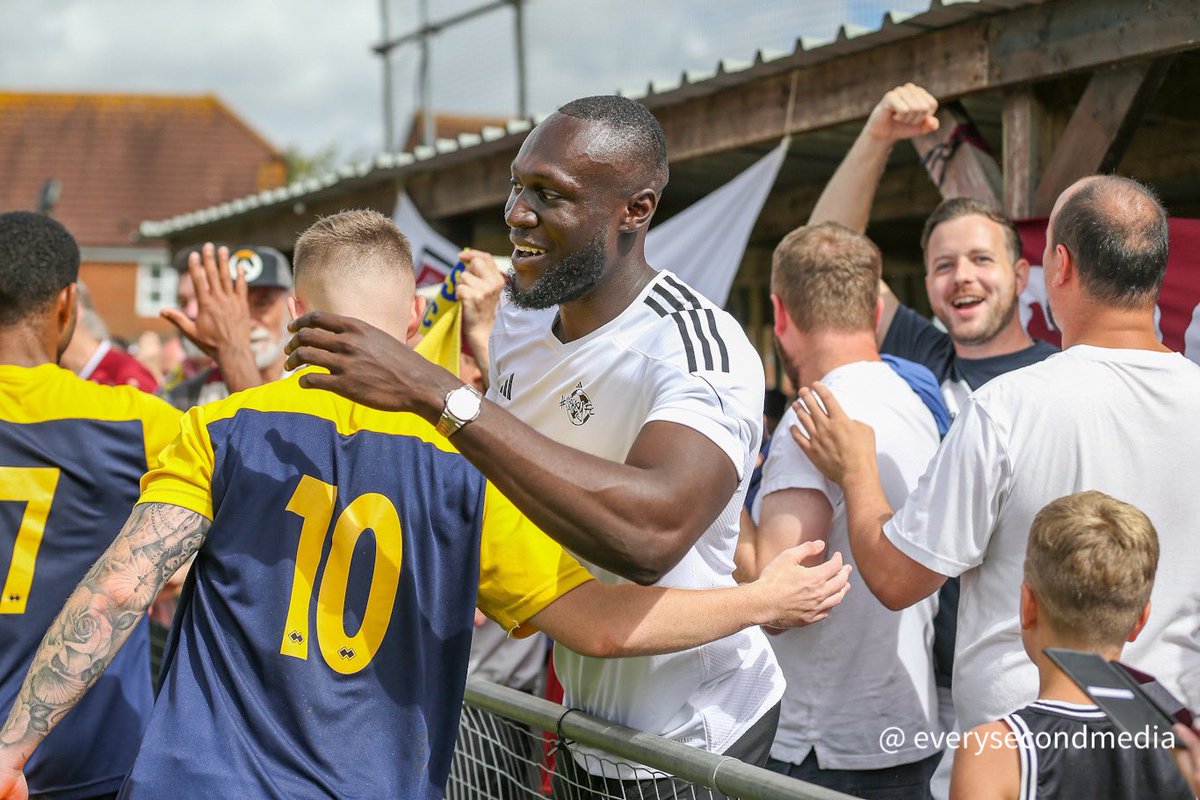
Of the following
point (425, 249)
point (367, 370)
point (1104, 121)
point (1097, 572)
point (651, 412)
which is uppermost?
point (1104, 121)

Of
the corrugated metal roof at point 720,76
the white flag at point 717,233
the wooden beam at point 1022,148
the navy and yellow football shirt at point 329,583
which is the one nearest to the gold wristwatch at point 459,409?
the navy and yellow football shirt at point 329,583

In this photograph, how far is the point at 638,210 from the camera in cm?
249

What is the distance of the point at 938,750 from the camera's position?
3.16 meters

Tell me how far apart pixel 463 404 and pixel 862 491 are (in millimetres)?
1301

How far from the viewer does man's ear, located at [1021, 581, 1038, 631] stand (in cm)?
228

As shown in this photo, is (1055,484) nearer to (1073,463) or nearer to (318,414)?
(1073,463)

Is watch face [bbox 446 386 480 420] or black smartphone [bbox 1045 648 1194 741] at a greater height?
watch face [bbox 446 386 480 420]

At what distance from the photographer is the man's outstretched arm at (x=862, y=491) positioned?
2.70m

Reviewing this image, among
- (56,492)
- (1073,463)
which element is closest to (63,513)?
(56,492)

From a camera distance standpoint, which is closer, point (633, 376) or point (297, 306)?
point (633, 376)

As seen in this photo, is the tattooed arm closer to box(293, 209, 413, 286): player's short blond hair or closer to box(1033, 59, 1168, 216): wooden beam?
box(293, 209, 413, 286): player's short blond hair

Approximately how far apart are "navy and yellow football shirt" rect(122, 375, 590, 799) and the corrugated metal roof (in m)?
3.44

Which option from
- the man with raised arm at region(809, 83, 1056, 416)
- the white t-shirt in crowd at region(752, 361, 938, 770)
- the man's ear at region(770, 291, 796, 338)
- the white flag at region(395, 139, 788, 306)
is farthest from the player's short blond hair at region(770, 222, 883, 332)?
the white flag at region(395, 139, 788, 306)

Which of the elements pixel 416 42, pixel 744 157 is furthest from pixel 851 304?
pixel 416 42
